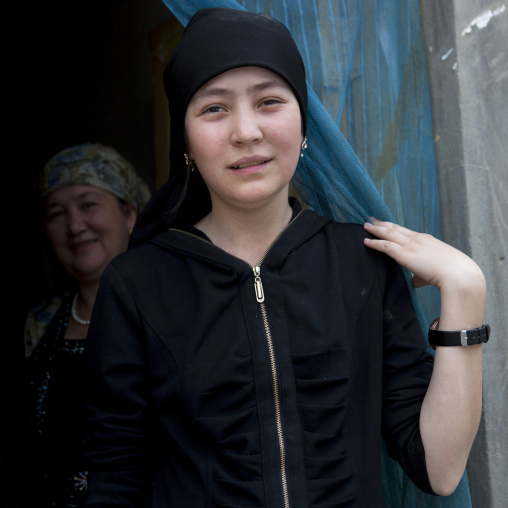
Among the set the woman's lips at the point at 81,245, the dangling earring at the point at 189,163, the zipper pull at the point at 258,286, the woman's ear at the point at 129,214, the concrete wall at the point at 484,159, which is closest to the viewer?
the zipper pull at the point at 258,286

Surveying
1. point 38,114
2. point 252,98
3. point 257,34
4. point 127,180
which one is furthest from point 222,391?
point 38,114

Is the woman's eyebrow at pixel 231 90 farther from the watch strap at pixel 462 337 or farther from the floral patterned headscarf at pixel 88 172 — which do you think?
the floral patterned headscarf at pixel 88 172

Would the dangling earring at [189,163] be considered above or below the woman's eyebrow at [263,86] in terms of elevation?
below

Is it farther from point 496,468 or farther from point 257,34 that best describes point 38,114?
point 496,468

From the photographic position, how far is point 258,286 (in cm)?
150

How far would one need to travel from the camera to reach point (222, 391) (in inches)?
57.1

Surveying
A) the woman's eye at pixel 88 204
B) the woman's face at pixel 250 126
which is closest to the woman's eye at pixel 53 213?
the woman's eye at pixel 88 204

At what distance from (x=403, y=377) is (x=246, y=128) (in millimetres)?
723

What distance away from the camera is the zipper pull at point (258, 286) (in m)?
1.49

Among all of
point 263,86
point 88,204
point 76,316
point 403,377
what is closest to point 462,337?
point 403,377

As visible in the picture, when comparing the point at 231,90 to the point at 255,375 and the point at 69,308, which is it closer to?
the point at 255,375

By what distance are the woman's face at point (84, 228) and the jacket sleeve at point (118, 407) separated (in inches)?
44.6

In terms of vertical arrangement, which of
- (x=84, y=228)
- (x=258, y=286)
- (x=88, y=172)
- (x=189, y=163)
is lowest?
(x=258, y=286)

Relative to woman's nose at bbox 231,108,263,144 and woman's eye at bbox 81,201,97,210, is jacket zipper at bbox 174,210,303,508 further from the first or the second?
woman's eye at bbox 81,201,97,210
